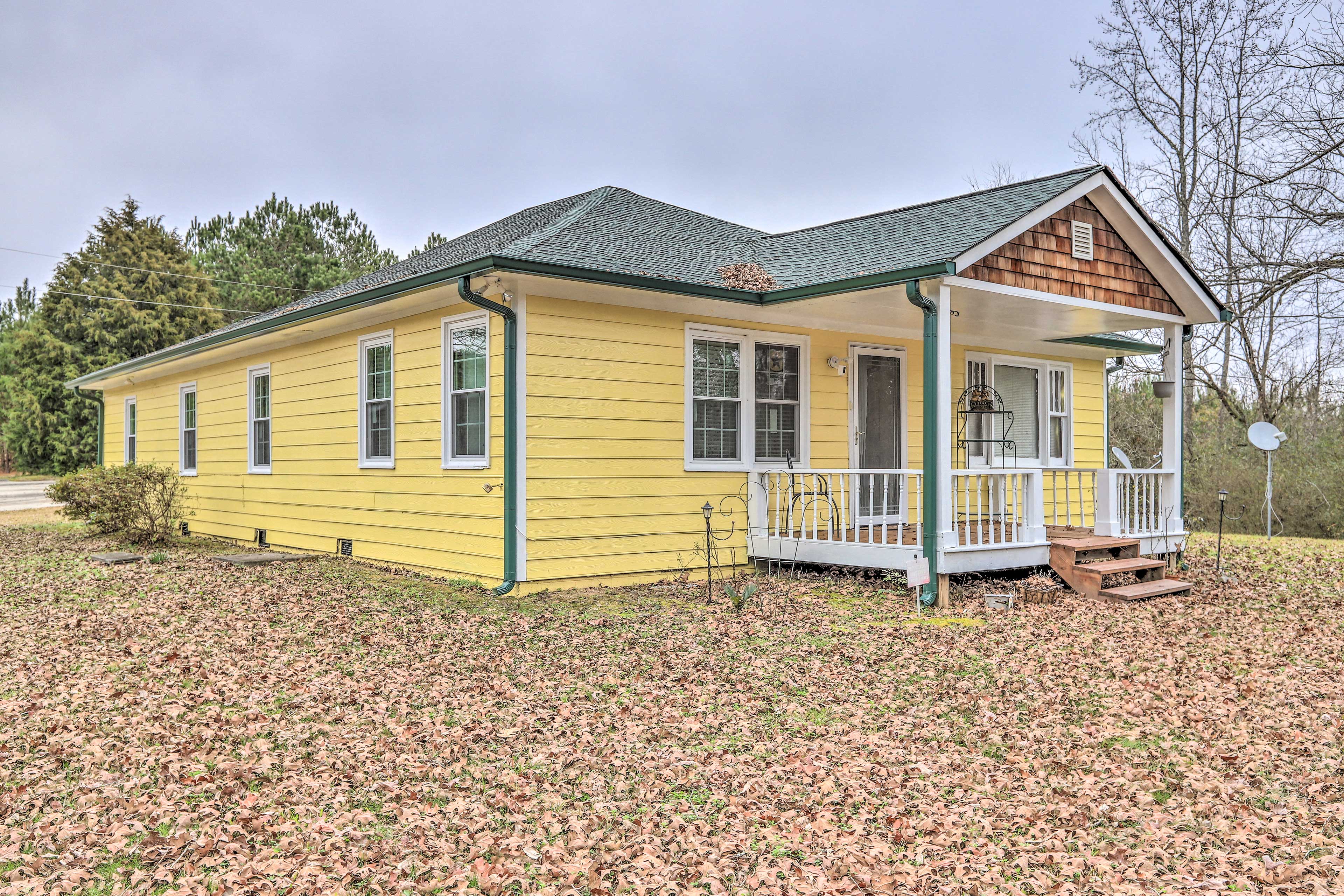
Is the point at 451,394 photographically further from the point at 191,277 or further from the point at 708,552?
the point at 191,277

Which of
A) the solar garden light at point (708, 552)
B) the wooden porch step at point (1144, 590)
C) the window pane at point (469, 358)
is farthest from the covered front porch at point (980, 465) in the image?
the window pane at point (469, 358)

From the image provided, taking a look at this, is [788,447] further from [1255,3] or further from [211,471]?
[1255,3]

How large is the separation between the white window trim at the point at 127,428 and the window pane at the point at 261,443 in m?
5.80

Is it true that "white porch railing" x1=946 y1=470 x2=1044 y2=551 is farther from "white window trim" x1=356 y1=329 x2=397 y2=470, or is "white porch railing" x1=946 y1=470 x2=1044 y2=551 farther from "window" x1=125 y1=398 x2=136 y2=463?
"window" x1=125 y1=398 x2=136 y2=463

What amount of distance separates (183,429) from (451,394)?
8351 mm

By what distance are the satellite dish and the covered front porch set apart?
1865 millimetres

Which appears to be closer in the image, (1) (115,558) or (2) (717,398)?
(2) (717,398)

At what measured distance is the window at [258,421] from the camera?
12422mm

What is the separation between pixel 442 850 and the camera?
3195mm

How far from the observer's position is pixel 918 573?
23.9ft

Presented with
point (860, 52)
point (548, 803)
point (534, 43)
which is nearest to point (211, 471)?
point (534, 43)

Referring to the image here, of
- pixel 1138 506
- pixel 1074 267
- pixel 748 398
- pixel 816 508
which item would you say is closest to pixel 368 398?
pixel 748 398

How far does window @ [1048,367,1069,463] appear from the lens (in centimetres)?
1263

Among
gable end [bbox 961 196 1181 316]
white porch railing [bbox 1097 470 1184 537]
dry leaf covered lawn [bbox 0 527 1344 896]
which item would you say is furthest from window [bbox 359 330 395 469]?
white porch railing [bbox 1097 470 1184 537]
